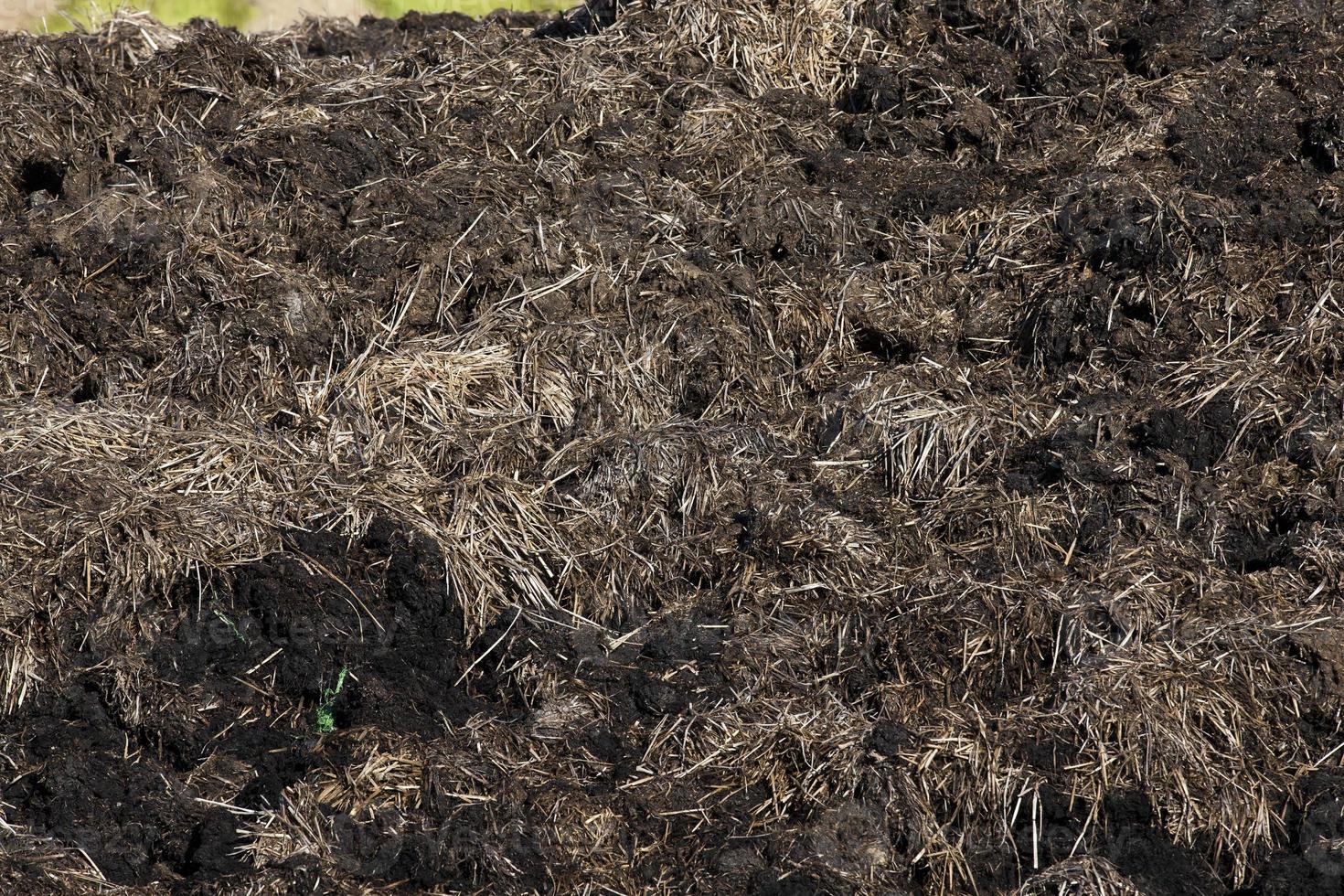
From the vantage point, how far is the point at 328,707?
2.90 meters

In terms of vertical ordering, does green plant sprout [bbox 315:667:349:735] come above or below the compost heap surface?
below

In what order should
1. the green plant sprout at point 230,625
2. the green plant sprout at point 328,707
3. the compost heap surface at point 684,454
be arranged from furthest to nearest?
the green plant sprout at point 230,625, the green plant sprout at point 328,707, the compost heap surface at point 684,454

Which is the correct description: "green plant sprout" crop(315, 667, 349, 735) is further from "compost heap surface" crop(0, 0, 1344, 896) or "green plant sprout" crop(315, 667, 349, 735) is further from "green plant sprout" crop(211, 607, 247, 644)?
"green plant sprout" crop(211, 607, 247, 644)

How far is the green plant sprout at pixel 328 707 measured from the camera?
9.38ft

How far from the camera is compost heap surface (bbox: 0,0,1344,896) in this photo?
2.72 m

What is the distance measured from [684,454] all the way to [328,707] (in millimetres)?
1144

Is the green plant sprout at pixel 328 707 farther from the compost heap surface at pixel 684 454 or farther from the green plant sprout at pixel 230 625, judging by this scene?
the green plant sprout at pixel 230 625

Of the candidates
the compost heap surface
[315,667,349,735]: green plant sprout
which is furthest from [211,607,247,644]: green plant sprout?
[315,667,349,735]: green plant sprout

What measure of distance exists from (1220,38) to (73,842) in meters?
4.45

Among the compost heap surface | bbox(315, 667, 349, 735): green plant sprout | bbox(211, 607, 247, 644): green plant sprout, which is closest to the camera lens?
the compost heap surface

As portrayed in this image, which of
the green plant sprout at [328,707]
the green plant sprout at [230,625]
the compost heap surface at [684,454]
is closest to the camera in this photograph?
the compost heap surface at [684,454]

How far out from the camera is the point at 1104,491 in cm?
331

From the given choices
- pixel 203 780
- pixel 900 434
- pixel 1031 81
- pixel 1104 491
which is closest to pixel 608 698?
pixel 203 780

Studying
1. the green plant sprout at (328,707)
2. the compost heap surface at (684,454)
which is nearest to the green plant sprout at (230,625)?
the compost heap surface at (684,454)
